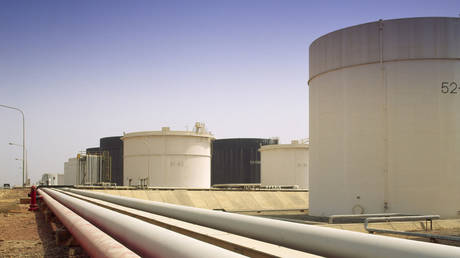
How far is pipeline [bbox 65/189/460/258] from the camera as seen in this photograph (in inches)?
104

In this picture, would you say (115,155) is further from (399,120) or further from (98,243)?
(98,243)

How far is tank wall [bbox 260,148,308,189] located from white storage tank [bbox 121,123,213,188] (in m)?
9.30

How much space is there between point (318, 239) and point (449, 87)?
18.6 metres

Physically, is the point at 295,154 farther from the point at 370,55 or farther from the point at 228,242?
the point at 228,242

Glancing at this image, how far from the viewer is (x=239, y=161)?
62469 millimetres

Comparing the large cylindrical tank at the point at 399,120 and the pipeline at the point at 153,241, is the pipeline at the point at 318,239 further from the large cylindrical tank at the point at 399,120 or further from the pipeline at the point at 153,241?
the large cylindrical tank at the point at 399,120

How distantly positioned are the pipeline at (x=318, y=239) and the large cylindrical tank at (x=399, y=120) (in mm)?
15342

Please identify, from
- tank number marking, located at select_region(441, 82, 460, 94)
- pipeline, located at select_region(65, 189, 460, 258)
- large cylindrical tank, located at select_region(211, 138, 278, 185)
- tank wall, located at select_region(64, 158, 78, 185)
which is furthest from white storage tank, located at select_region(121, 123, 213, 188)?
pipeline, located at select_region(65, 189, 460, 258)

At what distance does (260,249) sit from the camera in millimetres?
3859

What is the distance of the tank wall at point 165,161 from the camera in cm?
4112

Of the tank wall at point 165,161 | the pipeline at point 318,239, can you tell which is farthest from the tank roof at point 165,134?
the pipeline at point 318,239

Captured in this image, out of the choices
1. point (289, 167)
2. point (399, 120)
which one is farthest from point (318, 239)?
point (289, 167)

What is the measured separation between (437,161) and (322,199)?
5.39 m

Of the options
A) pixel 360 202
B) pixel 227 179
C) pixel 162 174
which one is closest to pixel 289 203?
pixel 162 174
